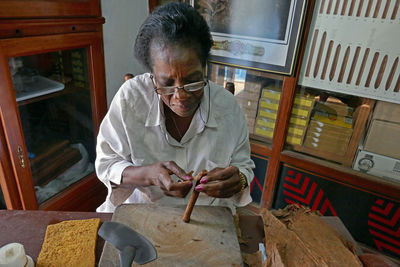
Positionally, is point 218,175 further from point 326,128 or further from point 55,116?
point 55,116

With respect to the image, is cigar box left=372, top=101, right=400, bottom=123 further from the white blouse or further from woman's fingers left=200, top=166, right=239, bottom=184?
woman's fingers left=200, top=166, right=239, bottom=184

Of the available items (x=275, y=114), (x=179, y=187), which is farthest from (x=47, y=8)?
(x=275, y=114)

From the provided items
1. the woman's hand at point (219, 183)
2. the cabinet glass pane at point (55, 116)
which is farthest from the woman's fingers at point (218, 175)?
the cabinet glass pane at point (55, 116)

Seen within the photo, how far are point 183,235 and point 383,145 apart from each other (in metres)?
1.72

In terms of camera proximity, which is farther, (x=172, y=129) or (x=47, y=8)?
(x=47, y=8)

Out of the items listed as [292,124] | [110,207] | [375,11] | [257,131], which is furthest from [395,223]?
[110,207]

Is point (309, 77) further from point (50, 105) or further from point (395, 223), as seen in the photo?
point (50, 105)

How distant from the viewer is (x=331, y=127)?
2107mm

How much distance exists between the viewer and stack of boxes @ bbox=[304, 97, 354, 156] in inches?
81.0

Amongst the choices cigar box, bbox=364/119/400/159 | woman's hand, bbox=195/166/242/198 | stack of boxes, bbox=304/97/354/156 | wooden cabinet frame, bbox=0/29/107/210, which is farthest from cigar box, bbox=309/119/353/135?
wooden cabinet frame, bbox=0/29/107/210

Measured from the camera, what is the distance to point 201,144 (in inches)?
51.1

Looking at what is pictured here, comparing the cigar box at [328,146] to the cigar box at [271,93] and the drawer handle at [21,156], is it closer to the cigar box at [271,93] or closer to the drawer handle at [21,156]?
the cigar box at [271,93]

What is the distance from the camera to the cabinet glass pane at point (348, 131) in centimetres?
190

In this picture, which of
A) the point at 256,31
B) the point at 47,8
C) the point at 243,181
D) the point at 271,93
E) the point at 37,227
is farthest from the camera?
the point at 271,93
